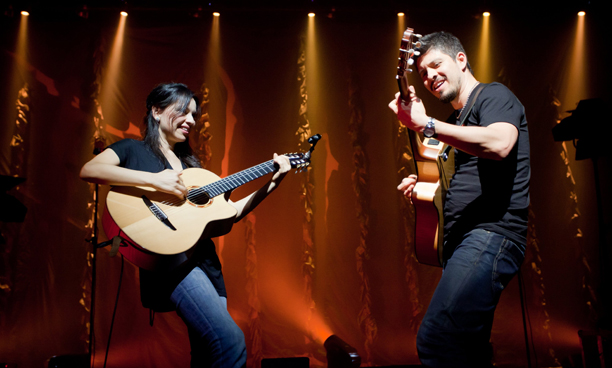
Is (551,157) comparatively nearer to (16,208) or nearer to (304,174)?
(304,174)

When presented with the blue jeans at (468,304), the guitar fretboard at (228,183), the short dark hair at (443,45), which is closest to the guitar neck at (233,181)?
the guitar fretboard at (228,183)

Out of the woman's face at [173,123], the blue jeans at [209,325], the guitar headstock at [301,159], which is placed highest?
the woman's face at [173,123]

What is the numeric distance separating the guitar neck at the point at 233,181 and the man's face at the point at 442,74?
44.9 inches

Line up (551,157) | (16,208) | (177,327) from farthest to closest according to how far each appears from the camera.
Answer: (551,157), (177,327), (16,208)

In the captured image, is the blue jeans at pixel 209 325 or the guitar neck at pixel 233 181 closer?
the blue jeans at pixel 209 325

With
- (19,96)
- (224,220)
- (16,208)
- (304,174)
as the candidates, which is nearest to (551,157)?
(304,174)

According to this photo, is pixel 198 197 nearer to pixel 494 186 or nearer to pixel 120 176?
pixel 120 176

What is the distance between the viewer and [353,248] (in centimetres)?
405

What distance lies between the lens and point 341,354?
3.16 m

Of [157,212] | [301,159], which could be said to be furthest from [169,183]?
[301,159]

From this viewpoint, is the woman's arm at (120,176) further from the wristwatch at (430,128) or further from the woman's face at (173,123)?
the wristwatch at (430,128)

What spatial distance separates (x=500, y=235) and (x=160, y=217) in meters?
1.65

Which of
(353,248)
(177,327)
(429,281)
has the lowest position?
(177,327)

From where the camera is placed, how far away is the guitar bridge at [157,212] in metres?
2.06
